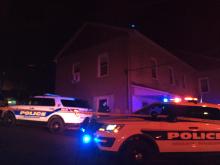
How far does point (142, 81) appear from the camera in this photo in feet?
62.8

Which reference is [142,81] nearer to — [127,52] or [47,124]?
[127,52]

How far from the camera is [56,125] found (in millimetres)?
13914

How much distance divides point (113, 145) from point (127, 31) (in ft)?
40.6

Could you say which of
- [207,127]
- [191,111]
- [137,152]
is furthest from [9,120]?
[207,127]

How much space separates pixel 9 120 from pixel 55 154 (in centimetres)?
717

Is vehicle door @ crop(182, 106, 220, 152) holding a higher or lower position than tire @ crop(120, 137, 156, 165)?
higher

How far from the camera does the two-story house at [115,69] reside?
724 inches

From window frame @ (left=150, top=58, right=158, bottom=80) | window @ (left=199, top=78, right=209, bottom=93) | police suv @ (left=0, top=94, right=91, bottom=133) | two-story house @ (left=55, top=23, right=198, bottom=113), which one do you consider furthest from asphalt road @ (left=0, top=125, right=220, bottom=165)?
window @ (left=199, top=78, right=209, bottom=93)

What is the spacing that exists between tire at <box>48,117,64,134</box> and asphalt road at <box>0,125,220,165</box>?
4.93 ft

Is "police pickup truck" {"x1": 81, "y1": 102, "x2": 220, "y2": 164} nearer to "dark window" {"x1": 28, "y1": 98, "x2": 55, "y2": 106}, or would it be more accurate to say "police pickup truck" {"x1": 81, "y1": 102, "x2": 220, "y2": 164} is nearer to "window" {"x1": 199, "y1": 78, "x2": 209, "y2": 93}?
"dark window" {"x1": 28, "y1": 98, "x2": 55, "y2": 106}

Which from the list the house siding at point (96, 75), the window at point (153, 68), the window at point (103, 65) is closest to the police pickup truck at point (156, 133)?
the house siding at point (96, 75)

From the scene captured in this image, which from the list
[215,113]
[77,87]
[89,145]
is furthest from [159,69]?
[89,145]

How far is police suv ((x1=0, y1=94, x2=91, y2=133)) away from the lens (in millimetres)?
13820

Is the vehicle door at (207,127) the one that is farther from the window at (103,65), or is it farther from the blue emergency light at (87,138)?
the window at (103,65)
